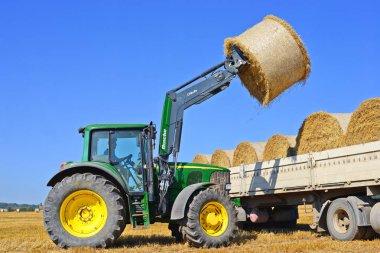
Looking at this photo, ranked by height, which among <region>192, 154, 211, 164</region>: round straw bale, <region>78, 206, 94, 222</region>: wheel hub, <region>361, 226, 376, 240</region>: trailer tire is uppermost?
<region>192, 154, 211, 164</region>: round straw bale

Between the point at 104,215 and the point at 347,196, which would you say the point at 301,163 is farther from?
the point at 104,215

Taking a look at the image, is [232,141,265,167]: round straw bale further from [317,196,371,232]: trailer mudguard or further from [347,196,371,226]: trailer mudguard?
[347,196,371,226]: trailer mudguard

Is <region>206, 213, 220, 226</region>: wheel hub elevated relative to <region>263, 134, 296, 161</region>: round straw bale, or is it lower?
lower

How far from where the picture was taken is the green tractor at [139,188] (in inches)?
336

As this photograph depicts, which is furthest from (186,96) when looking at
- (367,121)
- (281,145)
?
(281,145)

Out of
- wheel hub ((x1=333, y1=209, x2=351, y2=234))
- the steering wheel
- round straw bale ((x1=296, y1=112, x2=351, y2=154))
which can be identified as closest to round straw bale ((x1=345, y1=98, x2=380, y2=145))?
round straw bale ((x1=296, y1=112, x2=351, y2=154))

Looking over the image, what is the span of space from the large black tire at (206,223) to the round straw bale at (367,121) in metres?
3.79

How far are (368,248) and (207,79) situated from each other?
166 inches

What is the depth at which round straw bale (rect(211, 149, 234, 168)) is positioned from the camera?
17.7m

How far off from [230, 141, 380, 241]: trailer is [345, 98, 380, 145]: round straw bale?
1542 mm

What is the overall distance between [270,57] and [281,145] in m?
5.41

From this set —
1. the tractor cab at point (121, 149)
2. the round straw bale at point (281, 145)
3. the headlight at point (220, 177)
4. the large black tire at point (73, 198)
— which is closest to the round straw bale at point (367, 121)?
the round straw bale at point (281, 145)

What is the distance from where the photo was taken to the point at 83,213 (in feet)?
28.7

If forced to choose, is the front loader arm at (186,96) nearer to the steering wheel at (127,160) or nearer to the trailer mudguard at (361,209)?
the steering wheel at (127,160)
